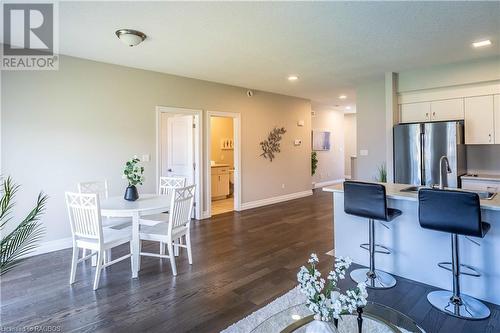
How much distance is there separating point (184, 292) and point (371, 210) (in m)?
2.03

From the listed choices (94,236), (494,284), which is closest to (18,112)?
(94,236)

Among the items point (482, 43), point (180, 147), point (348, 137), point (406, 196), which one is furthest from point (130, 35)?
point (348, 137)

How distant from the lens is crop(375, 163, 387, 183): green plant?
18.2 ft

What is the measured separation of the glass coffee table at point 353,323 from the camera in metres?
1.70

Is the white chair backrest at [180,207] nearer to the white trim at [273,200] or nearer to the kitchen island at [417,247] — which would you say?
the kitchen island at [417,247]

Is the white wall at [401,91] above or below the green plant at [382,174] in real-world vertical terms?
above

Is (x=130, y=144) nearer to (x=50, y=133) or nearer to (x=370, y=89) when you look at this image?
(x=50, y=133)

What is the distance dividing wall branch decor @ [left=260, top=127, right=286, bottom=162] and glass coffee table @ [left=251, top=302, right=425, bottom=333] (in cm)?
517

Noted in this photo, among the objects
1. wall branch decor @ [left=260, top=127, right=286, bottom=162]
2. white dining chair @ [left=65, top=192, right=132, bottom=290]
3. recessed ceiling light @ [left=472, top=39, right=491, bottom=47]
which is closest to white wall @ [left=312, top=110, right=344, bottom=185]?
wall branch decor @ [left=260, top=127, right=286, bottom=162]

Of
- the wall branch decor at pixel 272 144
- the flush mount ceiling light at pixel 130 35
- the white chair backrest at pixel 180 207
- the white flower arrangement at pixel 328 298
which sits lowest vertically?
the white flower arrangement at pixel 328 298

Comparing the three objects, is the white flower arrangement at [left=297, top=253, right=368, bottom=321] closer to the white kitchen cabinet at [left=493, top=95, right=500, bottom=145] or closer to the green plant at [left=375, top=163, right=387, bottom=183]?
the white kitchen cabinet at [left=493, top=95, right=500, bottom=145]

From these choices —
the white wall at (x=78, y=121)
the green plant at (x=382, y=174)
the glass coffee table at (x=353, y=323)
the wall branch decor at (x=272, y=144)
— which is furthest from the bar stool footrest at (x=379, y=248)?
the wall branch decor at (x=272, y=144)

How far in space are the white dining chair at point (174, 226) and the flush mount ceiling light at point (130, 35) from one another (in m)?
1.75

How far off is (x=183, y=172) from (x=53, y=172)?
2.18 metres
